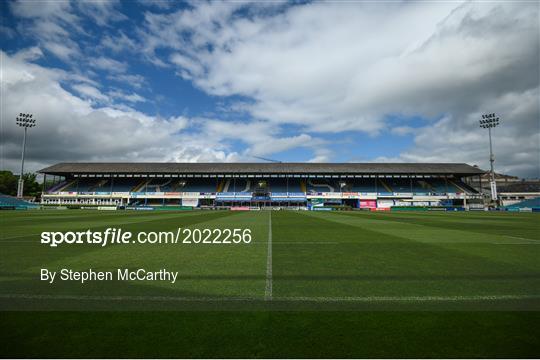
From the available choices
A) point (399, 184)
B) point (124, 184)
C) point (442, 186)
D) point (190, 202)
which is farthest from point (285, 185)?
point (124, 184)

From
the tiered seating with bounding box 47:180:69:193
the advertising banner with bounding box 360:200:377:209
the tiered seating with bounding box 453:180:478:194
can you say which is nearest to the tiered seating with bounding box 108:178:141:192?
the tiered seating with bounding box 47:180:69:193

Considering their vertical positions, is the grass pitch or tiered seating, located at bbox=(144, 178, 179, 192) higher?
tiered seating, located at bbox=(144, 178, 179, 192)

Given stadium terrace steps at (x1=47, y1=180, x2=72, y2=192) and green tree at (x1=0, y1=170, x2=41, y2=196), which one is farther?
green tree at (x1=0, y1=170, x2=41, y2=196)

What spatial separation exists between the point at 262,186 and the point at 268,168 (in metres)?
4.77

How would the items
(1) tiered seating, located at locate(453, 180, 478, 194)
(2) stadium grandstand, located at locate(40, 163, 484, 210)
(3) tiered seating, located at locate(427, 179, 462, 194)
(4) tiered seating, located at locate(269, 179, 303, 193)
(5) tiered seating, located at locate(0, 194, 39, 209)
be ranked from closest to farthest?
1. (5) tiered seating, located at locate(0, 194, 39, 209)
2. (2) stadium grandstand, located at locate(40, 163, 484, 210)
3. (3) tiered seating, located at locate(427, 179, 462, 194)
4. (1) tiered seating, located at locate(453, 180, 478, 194)
5. (4) tiered seating, located at locate(269, 179, 303, 193)

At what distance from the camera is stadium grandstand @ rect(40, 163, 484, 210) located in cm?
6144

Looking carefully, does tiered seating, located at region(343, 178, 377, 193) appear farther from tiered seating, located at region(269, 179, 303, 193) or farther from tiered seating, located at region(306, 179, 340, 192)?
tiered seating, located at region(269, 179, 303, 193)

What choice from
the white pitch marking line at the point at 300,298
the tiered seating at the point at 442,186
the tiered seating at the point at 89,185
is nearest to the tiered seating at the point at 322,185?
the tiered seating at the point at 442,186

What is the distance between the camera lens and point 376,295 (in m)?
4.48

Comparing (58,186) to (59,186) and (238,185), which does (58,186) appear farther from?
(238,185)

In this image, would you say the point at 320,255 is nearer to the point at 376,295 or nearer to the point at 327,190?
the point at 376,295

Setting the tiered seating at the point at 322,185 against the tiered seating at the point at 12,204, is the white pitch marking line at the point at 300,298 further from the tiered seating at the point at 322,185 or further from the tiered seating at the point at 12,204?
the tiered seating at the point at 322,185

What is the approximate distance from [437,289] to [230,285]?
3400 mm

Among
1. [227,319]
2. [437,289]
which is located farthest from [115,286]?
[437,289]
